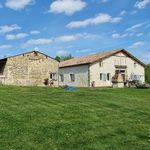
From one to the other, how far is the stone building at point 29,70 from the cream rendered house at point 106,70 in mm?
4892

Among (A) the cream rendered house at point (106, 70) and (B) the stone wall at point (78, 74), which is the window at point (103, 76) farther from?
(B) the stone wall at point (78, 74)

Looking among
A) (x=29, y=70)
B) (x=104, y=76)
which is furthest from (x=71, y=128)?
(x=104, y=76)

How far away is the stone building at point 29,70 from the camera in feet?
138

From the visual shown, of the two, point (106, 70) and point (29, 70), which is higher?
point (106, 70)

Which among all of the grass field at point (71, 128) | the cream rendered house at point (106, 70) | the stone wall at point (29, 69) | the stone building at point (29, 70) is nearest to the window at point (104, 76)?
the cream rendered house at point (106, 70)

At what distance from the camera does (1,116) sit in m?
13.1

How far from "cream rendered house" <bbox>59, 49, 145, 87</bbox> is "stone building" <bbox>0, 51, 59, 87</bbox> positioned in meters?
4.89

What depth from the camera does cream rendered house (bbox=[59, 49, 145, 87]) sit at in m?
47.1

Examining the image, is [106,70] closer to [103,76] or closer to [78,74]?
[103,76]

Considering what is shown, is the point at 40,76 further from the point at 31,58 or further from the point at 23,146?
the point at 23,146

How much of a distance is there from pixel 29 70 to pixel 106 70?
12548 millimetres

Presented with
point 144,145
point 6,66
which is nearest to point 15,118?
point 144,145

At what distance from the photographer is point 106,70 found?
158 feet

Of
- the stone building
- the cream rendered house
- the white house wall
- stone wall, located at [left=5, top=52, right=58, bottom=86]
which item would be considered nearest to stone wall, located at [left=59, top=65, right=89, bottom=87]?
the cream rendered house
